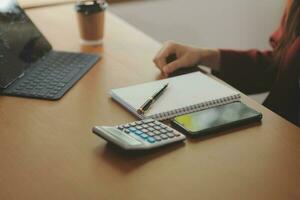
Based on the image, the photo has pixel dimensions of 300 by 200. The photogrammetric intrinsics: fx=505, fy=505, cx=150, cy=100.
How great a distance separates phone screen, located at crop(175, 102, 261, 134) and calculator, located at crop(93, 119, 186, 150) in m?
0.04

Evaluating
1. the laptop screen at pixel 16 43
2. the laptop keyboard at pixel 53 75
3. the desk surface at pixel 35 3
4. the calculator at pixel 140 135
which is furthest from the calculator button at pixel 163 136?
the desk surface at pixel 35 3

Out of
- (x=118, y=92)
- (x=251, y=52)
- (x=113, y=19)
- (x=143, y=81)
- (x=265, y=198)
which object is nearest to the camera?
(x=265, y=198)

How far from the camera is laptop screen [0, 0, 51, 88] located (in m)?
1.08

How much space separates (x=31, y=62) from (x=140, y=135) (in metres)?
0.45

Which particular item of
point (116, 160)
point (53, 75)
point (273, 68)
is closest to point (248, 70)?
point (273, 68)

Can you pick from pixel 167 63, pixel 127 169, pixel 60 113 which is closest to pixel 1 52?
pixel 60 113

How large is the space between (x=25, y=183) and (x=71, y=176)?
0.07 meters

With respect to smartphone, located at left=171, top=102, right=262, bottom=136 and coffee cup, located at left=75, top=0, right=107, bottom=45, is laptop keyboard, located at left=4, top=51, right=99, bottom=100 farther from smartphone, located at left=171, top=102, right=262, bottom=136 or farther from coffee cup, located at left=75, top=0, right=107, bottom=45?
smartphone, located at left=171, top=102, right=262, bottom=136

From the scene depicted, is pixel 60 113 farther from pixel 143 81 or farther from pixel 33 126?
pixel 143 81

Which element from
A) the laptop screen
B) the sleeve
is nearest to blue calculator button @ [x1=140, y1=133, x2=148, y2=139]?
the laptop screen

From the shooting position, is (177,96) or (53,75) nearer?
(177,96)

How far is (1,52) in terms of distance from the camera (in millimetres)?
1094

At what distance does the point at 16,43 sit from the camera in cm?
116

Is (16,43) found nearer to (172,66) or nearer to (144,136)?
(172,66)
